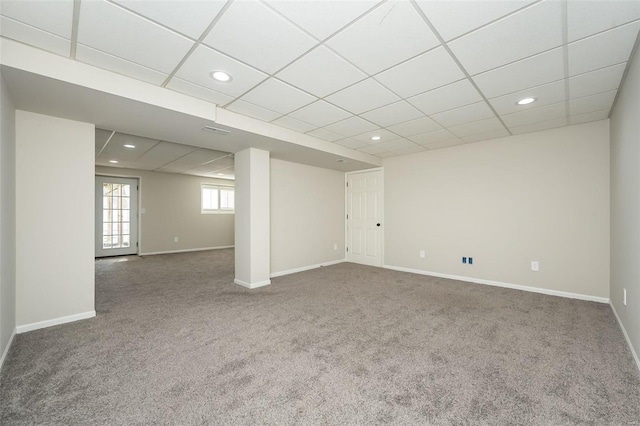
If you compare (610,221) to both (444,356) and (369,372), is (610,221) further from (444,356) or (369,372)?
(369,372)

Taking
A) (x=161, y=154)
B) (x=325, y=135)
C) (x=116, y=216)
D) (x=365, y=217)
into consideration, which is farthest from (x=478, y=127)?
(x=116, y=216)

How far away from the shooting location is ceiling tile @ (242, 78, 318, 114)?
265 cm

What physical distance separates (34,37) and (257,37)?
1562mm

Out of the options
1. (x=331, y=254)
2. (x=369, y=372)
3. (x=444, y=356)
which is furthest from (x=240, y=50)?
(x=331, y=254)

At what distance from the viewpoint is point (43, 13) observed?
167cm

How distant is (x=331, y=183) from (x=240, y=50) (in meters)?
4.38

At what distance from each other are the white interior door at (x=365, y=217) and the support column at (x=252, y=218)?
254 cm

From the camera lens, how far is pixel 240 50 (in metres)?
2.07

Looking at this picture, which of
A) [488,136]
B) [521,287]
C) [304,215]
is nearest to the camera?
[521,287]

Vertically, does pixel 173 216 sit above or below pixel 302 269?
above

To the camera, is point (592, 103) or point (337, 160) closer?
point (592, 103)

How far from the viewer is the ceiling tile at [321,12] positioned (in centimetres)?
162

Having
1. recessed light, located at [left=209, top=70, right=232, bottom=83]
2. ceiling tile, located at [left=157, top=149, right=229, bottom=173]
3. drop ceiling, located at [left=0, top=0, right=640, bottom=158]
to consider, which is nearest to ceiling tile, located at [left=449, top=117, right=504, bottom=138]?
drop ceiling, located at [left=0, top=0, right=640, bottom=158]

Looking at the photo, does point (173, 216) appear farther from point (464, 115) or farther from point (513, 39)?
point (513, 39)
